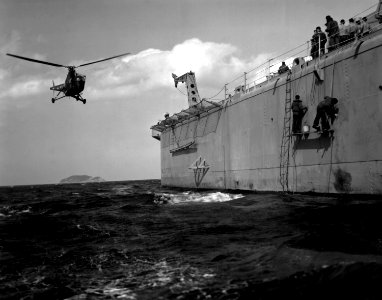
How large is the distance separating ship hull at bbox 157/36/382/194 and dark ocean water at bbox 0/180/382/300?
8.91 feet

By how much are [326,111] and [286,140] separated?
11.9ft

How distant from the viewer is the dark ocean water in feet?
15.4

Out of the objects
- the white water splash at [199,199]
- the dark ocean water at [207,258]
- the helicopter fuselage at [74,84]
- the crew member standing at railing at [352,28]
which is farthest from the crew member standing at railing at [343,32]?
the helicopter fuselage at [74,84]

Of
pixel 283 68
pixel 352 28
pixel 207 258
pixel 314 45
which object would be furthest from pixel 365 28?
pixel 207 258

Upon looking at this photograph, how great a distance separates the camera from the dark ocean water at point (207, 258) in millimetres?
4695

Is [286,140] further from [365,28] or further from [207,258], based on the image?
[207,258]

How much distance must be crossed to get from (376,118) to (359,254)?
915 cm

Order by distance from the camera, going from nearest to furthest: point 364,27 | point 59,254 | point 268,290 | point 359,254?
point 268,290 < point 359,254 < point 59,254 < point 364,27

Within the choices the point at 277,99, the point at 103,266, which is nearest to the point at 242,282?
the point at 103,266

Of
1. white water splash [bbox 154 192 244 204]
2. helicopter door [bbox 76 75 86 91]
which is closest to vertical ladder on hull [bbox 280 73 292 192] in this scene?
white water splash [bbox 154 192 244 204]

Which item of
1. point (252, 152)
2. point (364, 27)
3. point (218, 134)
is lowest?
point (252, 152)

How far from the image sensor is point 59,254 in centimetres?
802

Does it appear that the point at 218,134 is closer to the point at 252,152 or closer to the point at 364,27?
the point at 252,152

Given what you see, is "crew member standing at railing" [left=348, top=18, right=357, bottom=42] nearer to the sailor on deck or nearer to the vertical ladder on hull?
the sailor on deck
